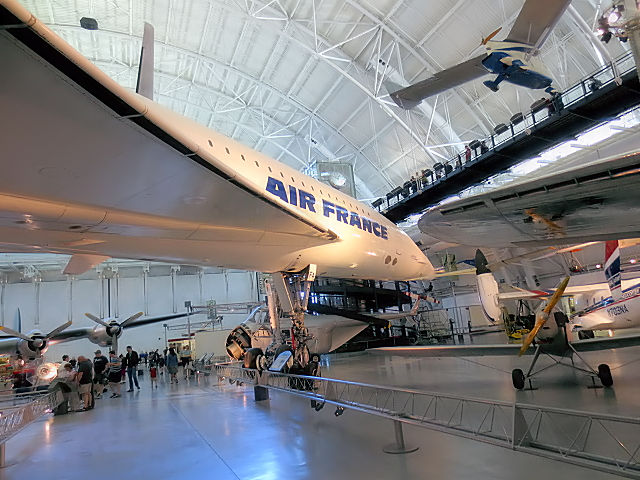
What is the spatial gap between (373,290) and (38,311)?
24.2 meters

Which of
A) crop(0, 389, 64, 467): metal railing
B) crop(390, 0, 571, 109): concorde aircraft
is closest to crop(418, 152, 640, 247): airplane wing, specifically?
crop(0, 389, 64, 467): metal railing

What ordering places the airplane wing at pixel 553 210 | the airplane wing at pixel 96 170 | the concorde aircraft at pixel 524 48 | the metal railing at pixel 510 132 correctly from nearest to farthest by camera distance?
the airplane wing at pixel 96 170 < the airplane wing at pixel 553 210 < the concorde aircraft at pixel 524 48 < the metal railing at pixel 510 132

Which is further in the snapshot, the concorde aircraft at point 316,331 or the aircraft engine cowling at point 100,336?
the aircraft engine cowling at point 100,336

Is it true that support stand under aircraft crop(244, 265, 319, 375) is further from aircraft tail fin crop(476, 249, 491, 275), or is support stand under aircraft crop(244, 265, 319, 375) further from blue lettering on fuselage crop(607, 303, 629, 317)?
blue lettering on fuselage crop(607, 303, 629, 317)

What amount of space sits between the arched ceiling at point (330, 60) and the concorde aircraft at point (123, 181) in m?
11.6

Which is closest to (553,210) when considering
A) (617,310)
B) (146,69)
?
(146,69)

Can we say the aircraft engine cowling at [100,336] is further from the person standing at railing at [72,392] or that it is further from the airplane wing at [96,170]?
the airplane wing at [96,170]

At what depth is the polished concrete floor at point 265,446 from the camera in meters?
3.77

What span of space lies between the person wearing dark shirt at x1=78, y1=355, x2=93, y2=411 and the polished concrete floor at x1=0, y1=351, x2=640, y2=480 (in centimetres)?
90

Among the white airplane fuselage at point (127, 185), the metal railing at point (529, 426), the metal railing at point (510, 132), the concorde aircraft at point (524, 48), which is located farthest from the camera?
the metal railing at point (510, 132)

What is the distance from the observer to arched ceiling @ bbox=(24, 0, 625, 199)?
16172mm

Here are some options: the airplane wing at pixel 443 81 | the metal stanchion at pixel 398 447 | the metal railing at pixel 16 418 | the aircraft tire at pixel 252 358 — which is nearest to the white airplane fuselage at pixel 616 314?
the airplane wing at pixel 443 81

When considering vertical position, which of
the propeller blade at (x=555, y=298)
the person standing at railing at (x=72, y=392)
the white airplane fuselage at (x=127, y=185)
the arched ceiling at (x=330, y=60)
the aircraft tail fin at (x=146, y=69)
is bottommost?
the person standing at railing at (x=72, y=392)

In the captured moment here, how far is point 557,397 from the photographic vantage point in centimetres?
638
